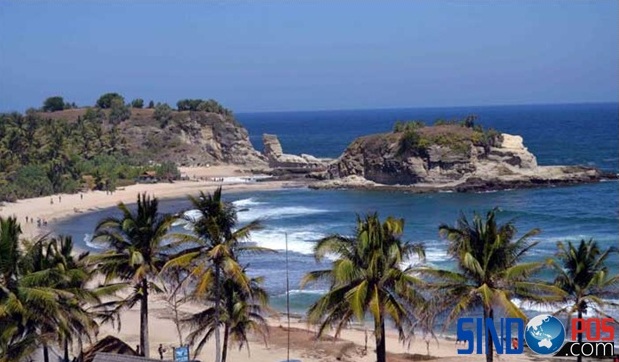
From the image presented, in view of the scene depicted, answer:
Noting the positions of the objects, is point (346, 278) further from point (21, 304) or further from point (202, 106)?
point (202, 106)

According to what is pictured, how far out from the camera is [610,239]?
51750 millimetres

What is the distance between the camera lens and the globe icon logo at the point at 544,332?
20.8m

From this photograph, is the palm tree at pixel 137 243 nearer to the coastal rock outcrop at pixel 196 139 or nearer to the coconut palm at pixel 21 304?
the coconut palm at pixel 21 304

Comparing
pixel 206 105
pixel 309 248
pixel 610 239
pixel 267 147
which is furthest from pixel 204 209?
pixel 206 105

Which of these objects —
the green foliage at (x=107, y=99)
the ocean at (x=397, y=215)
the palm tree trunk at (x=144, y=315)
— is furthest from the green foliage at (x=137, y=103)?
the palm tree trunk at (x=144, y=315)

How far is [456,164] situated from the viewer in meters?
85.9

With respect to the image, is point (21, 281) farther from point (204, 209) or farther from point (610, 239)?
point (610, 239)

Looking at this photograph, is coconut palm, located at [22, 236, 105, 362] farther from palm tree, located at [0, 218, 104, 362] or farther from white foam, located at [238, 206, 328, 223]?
white foam, located at [238, 206, 328, 223]

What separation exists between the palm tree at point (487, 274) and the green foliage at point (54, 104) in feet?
438

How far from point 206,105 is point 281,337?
330 feet

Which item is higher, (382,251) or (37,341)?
(382,251)

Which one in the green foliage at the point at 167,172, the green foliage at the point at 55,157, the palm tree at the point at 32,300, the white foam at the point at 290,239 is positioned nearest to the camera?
the palm tree at the point at 32,300

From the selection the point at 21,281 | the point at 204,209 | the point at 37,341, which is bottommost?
the point at 37,341

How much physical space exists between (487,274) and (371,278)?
8.51 ft
